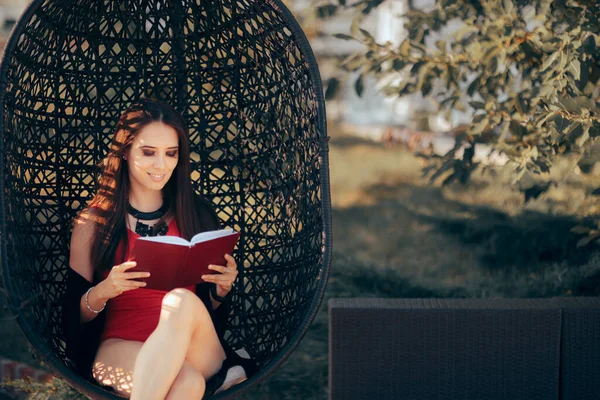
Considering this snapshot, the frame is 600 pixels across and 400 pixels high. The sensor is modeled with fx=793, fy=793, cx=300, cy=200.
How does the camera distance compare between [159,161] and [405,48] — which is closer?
[159,161]

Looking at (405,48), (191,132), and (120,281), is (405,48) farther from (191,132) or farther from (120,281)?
(120,281)

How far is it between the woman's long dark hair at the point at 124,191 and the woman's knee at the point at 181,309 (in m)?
A: 0.27

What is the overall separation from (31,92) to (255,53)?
723 mm

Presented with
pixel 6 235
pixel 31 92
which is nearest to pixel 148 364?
pixel 6 235

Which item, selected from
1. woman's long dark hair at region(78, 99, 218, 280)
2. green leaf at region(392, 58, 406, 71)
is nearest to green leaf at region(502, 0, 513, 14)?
green leaf at region(392, 58, 406, 71)

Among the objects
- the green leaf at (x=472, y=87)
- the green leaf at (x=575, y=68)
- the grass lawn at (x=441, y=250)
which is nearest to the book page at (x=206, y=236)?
the grass lawn at (x=441, y=250)

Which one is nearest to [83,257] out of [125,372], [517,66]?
[125,372]

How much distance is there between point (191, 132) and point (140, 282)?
3.17 ft

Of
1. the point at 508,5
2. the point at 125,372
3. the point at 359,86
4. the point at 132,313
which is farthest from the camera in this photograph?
the point at 359,86

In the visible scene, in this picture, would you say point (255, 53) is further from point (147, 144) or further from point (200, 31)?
point (147, 144)

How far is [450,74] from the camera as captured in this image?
308 centimetres

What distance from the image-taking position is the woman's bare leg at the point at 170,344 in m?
1.90

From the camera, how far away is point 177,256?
1.95 meters

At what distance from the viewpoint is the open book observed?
192cm
